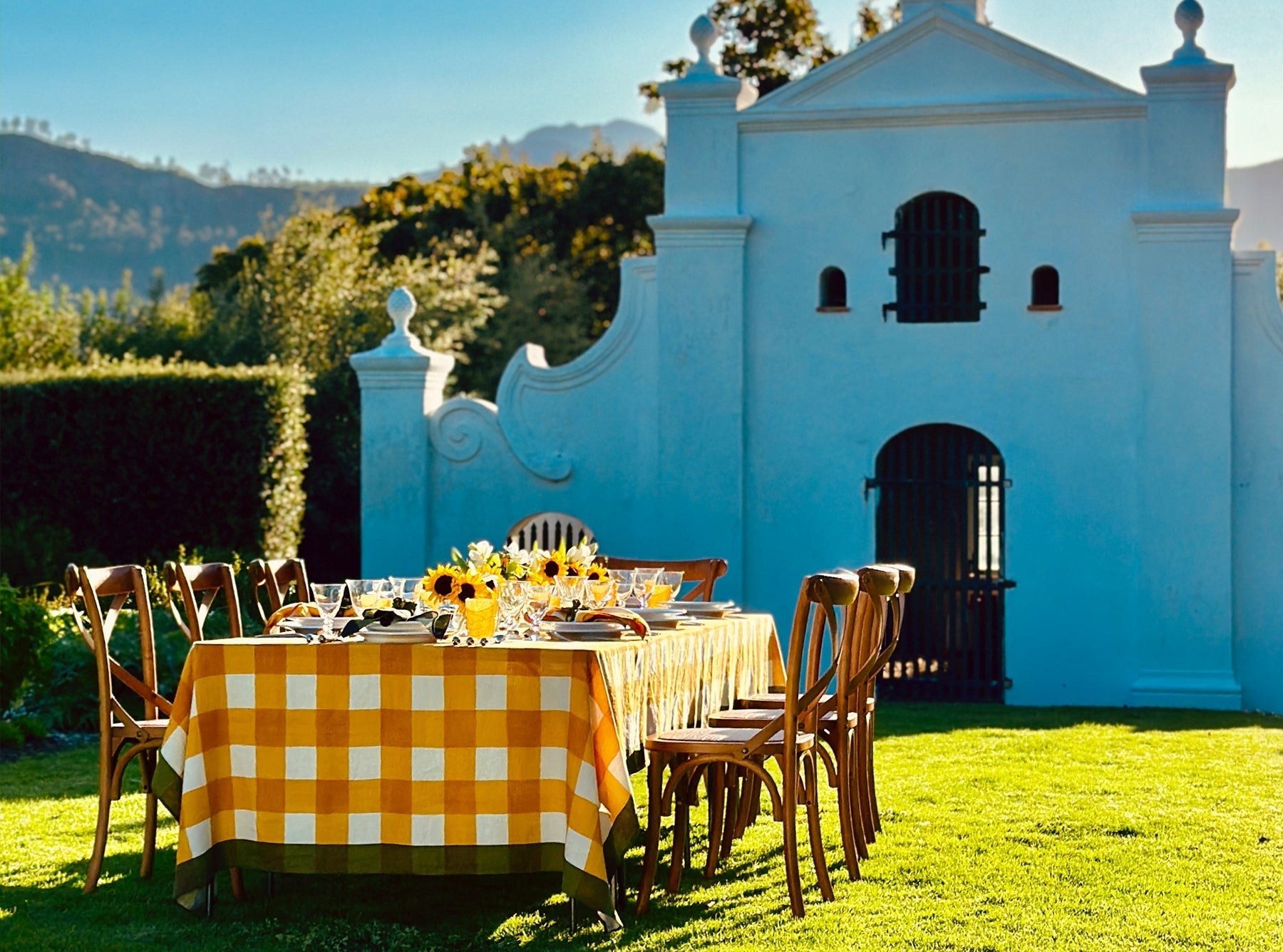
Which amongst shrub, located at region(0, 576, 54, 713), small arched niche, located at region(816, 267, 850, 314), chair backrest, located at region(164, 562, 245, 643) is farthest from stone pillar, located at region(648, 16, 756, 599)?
chair backrest, located at region(164, 562, 245, 643)

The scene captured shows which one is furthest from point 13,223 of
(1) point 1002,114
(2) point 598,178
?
(1) point 1002,114

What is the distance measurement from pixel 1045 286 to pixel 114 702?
27.4 ft

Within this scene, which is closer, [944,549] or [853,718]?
[853,718]

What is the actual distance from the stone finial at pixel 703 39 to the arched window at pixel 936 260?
192 cm

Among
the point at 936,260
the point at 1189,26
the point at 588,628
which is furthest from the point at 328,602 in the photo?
the point at 1189,26

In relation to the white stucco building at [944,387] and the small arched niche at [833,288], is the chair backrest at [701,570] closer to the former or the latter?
the white stucco building at [944,387]

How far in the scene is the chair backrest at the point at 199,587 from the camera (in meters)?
6.18

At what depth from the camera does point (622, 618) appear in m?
5.89

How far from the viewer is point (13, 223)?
74562 millimetres

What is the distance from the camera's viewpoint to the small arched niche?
12.4 meters

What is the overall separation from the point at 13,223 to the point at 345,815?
76318 mm

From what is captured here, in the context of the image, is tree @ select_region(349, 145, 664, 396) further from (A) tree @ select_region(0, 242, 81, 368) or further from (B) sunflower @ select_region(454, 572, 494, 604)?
(B) sunflower @ select_region(454, 572, 494, 604)

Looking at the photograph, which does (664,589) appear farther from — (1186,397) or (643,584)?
(1186,397)

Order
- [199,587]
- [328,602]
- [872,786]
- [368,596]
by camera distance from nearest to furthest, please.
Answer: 1. [328,602]
2. [368,596]
3. [199,587]
4. [872,786]
